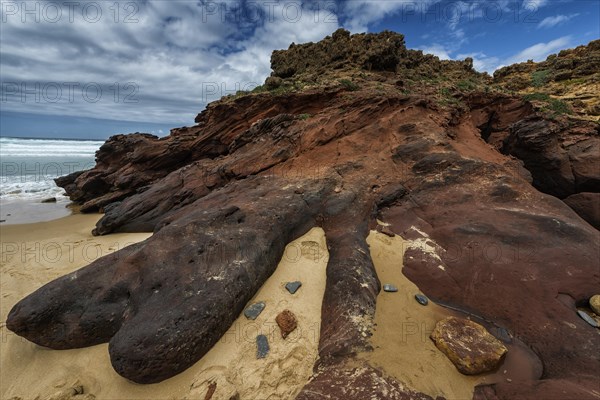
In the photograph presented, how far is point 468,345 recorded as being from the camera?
3.41 meters

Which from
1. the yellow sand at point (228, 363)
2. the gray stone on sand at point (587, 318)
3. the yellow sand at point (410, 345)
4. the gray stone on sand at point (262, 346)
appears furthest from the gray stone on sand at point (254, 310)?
the gray stone on sand at point (587, 318)

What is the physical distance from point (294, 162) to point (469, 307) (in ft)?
17.9

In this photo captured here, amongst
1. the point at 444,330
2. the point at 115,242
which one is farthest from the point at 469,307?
the point at 115,242

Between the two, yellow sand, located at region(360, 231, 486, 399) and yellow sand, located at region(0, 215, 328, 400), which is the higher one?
yellow sand, located at region(360, 231, 486, 399)

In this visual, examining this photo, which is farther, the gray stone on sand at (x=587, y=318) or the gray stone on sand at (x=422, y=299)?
the gray stone on sand at (x=422, y=299)

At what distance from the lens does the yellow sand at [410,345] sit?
3.11 meters

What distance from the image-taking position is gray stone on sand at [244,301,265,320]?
4193 mm

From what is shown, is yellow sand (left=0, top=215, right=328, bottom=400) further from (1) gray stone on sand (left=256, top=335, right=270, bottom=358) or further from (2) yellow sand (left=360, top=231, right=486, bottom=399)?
(2) yellow sand (left=360, top=231, right=486, bottom=399)

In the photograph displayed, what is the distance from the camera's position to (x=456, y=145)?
7.62 m

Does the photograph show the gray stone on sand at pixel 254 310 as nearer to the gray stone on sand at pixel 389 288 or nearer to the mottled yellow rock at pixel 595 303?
the gray stone on sand at pixel 389 288

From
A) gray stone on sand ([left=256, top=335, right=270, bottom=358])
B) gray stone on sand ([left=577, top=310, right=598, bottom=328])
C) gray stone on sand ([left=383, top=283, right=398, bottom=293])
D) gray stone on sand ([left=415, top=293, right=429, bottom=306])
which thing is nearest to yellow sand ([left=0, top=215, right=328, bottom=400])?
gray stone on sand ([left=256, top=335, right=270, bottom=358])

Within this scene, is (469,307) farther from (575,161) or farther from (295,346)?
(575,161)

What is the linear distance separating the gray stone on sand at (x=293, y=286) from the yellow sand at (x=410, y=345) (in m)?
1.35

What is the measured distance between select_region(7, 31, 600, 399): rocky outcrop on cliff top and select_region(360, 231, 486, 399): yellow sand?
7.2 inches
